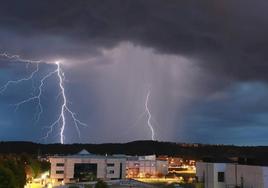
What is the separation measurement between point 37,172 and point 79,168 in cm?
823

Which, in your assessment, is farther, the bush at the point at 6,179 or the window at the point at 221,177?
the window at the point at 221,177

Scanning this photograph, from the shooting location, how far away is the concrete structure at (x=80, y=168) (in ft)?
279

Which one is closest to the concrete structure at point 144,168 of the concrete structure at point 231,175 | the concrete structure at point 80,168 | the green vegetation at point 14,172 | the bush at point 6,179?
the concrete structure at point 80,168

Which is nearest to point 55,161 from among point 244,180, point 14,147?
point 244,180

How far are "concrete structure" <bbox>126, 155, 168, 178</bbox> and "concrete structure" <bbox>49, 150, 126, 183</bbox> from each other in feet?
60.0

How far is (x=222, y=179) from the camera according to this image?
51.8m

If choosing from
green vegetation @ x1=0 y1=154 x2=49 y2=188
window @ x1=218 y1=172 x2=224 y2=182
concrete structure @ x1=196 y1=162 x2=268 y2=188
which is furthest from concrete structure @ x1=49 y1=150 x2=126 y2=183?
window @ x1=218 y1=172 x2=224 y2=182

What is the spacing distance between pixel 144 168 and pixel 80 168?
84.4 ft

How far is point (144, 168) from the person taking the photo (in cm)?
10819

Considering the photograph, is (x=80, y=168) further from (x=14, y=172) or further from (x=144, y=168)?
(x=14, y=172)

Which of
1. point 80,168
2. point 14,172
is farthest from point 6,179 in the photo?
point 80,168

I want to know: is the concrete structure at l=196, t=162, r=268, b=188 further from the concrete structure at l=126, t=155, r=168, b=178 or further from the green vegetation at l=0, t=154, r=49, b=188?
the concrete structure at l=126, t=155, r=168, b=178

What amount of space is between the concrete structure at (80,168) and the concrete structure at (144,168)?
18278 millimetres

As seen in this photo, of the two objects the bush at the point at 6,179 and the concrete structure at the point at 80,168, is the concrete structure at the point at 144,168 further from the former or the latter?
the bush at the point at 6,179
